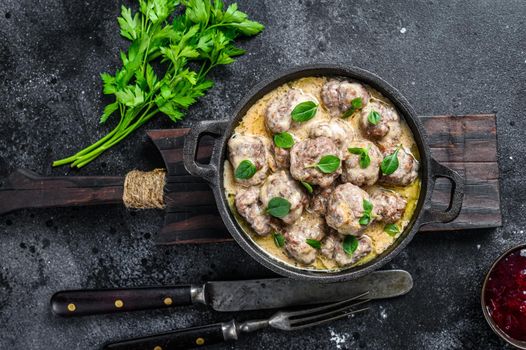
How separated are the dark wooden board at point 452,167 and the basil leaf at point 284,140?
66 cm

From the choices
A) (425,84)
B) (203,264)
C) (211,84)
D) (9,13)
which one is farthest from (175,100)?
(425,84)

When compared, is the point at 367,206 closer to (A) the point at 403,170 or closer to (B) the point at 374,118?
(A) the point at 403,170

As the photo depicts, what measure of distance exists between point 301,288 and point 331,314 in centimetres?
20

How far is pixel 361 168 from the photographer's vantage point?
2.56 m

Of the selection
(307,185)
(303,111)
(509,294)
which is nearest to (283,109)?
(303,111)

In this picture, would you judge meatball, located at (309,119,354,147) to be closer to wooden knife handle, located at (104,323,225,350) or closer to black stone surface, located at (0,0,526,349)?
black stone surface, located at (0,0,526,349)

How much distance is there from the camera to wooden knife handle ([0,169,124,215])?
10.5 ft

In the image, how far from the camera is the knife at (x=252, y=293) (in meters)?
3.21

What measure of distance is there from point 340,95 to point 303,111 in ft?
0.59

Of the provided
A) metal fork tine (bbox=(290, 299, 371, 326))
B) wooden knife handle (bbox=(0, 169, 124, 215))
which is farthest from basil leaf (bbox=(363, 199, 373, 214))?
wooden knife handle (bbox=(0, 169, 124, 215))

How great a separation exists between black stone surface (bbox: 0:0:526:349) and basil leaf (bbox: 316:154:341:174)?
100cm

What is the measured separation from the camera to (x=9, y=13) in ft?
11.4

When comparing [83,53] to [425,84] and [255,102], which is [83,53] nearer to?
[255,102]

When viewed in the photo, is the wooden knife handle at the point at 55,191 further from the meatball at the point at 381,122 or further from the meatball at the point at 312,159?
the meatball at the point at 381,122
